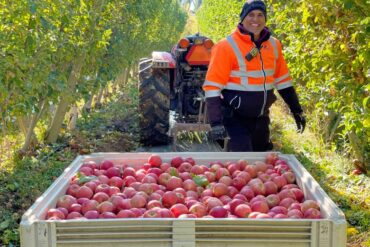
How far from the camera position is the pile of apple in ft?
8.97

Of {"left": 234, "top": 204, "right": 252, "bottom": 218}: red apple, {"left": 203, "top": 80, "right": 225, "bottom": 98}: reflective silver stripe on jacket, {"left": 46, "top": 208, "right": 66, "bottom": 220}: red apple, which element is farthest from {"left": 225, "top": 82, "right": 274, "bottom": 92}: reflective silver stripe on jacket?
{"left": 46, "top": 208, "right": 66, "bottom": 220}: red apple

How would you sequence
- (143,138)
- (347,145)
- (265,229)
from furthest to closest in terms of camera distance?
(143,138), (347,145), (265,229)

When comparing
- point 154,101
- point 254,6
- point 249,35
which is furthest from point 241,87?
point 154,101

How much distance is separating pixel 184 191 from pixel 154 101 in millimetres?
4784

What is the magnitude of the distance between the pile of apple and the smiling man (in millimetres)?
908

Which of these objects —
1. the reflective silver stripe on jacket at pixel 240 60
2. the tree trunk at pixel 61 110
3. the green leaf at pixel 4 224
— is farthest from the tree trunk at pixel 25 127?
the reflective silver stripe on jacket at pixel 240 60

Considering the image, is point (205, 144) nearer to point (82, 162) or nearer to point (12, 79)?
point (12, 79)

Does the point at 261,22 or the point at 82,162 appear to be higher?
the point at 261,22

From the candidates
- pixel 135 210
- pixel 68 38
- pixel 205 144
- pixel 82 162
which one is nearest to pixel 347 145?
pixel 205 144

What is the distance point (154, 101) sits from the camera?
7.82 m

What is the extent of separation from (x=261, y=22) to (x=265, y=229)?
2.51m

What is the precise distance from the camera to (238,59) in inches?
180

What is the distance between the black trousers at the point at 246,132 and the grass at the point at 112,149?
105cm

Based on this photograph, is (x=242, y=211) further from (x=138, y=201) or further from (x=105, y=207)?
(x=105, y=207)
